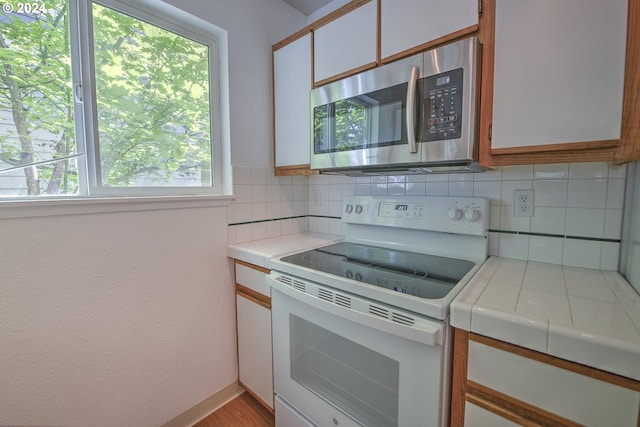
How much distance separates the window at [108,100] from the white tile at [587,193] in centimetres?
168

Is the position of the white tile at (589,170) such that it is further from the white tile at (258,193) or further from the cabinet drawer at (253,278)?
the white tile at (258,193)

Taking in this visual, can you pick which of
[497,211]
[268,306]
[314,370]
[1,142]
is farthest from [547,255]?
[1,142]

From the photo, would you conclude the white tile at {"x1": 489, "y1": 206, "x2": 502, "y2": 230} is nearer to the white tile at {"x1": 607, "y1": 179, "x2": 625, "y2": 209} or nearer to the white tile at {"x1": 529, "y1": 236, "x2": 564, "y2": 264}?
the white tile at {"x1": 529, "y1": 236, "x2": 564, "y2": 264}

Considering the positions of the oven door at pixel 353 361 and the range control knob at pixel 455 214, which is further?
the range control knob at pixel 455 214

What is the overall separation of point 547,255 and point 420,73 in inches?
35.8

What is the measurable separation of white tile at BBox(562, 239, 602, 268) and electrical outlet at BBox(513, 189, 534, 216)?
176 mm

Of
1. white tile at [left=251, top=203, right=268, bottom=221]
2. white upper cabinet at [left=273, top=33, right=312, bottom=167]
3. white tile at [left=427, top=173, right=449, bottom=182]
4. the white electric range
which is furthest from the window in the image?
white tile at [left=427, top=173, right=449, bottom=182]

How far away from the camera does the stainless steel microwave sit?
959mm

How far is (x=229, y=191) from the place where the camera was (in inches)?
64.2

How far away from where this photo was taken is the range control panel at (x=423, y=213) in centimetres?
122

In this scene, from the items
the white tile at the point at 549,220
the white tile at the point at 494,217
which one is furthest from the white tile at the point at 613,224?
the white tile at the point at 494,217

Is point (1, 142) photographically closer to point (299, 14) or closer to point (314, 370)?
point (314, 370)

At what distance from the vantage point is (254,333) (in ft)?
4.88

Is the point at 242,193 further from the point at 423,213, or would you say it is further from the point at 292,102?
the point at 423,213
